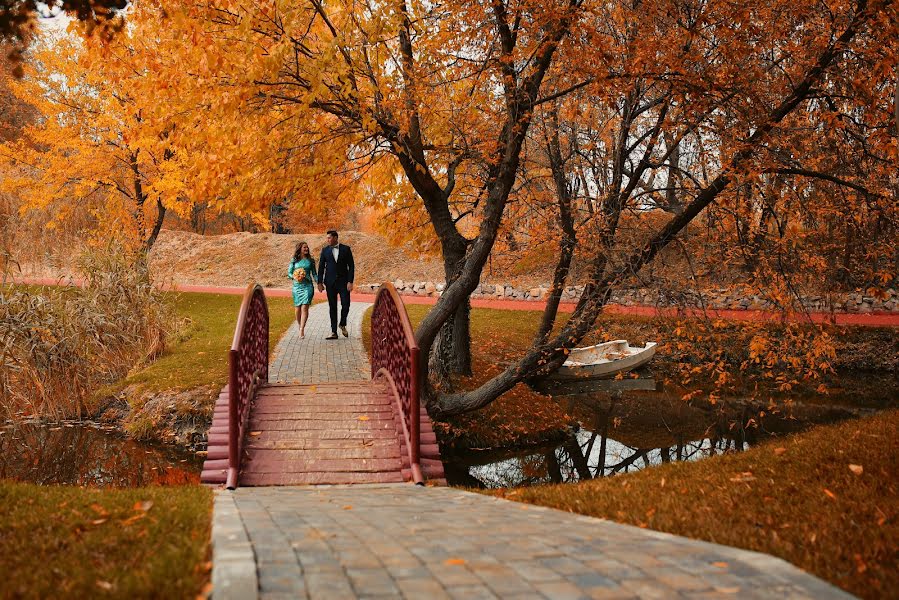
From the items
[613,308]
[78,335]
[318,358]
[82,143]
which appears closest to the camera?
[78,335]

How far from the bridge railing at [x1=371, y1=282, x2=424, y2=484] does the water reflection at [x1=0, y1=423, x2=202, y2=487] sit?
10.1 feet

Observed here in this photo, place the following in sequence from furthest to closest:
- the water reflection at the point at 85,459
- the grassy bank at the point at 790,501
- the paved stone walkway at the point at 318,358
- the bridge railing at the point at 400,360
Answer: the paved stone walkway at the point at 318,358 < the water reflection at the point at 85,459 < the bridge railing at the point at 400,360 < the grassy bank at the point at 790,501

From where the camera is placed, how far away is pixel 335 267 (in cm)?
1378

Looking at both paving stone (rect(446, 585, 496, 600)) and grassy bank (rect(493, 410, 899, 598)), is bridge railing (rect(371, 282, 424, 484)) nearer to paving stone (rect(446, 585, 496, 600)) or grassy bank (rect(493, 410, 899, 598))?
grassy bank (rect(493, 410, 899, 598))

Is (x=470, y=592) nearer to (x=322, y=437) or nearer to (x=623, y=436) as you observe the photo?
(x=322, y=437)

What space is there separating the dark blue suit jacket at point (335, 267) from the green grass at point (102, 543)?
8288mm

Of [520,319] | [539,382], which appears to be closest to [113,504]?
[539,382]

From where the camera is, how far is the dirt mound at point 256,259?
30578 millimetres

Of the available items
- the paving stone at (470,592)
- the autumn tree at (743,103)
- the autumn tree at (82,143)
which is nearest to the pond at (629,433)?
the autumn tree at (743,103)

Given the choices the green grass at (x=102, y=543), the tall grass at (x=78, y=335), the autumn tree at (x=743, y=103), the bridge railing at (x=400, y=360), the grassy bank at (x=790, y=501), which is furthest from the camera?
the tall grass at (x=78, y=335)

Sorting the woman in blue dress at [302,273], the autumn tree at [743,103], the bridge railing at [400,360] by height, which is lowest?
the bridge railing at [400,360]

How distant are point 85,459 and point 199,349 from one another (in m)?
4.97

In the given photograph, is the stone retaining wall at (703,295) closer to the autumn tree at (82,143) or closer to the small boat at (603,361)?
the small boat at (603,361)

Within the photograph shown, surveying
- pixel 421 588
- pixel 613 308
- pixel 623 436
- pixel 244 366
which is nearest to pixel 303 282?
pixel 244 366
